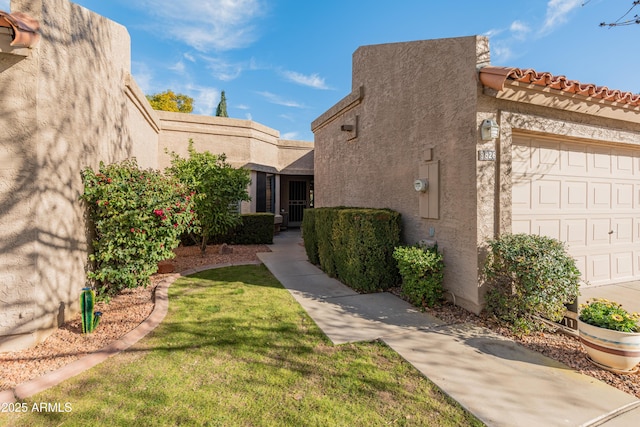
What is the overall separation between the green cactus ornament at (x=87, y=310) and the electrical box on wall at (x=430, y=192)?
5702 millimetres

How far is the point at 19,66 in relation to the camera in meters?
3.46

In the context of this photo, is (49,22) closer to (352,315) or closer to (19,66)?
(19,66)

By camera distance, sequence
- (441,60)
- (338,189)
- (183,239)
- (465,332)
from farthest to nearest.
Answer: (183,239)
(338,189)
(441,60)
(465,332)

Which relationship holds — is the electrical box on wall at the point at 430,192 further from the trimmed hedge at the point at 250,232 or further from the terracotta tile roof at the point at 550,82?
the trimmed hedge at the point at 250,232

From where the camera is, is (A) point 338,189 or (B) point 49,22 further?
(A) point 338,189

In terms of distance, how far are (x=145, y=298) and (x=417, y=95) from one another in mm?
6866

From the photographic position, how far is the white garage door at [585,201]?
5070mm

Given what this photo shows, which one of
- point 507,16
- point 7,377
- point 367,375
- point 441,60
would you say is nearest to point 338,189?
point 441,60

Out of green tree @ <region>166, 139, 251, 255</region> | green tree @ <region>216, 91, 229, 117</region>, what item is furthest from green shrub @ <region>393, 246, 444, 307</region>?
green tree @ <region>216, 91, 229, 117</region>

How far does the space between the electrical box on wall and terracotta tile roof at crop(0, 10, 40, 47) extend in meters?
6.21

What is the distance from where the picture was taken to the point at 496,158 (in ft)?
15.2

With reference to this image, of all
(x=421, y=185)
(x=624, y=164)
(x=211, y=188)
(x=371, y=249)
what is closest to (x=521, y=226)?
(x=421, y=185)

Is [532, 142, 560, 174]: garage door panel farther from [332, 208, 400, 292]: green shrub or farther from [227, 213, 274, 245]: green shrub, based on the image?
[227, 213, 274, 245]: green shrub

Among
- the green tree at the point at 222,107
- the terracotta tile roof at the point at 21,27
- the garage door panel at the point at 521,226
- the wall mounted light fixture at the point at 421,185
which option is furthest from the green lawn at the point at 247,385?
the green tree at the point at 222,107
